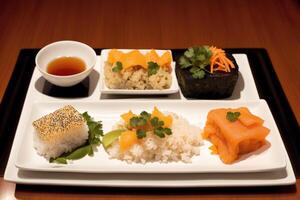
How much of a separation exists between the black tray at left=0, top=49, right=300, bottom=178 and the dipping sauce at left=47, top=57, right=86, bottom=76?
10cm

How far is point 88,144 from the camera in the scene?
1904 millimetres

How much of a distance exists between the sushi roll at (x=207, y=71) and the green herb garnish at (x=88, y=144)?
599mm

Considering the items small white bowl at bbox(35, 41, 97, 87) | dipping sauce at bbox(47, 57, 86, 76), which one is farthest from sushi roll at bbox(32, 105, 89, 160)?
dipping sauce at bbox(47, 57, 86, 76)

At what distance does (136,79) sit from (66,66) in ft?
1.64

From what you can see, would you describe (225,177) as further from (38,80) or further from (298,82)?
(38,80)

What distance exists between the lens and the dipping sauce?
2.30 m

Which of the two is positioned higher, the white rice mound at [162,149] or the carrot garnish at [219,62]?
the carrot garnish at [219,62]

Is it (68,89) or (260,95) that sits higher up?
(260,95)

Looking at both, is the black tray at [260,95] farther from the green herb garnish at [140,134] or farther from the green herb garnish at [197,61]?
the green herb garnish at [140,134]

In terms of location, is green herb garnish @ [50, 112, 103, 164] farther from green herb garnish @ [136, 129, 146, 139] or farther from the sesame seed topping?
green herb garnish @ [136, 129, 146, 139]

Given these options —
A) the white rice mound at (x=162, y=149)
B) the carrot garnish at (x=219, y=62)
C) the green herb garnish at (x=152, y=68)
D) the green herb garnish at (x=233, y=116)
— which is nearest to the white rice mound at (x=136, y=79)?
the green herb garnish at (x=152, y=68)

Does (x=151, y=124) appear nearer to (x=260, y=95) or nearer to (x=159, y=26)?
(x=260, y=95)

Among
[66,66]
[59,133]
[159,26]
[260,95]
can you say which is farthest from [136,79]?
[159,26]

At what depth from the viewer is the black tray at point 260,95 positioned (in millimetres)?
1958
